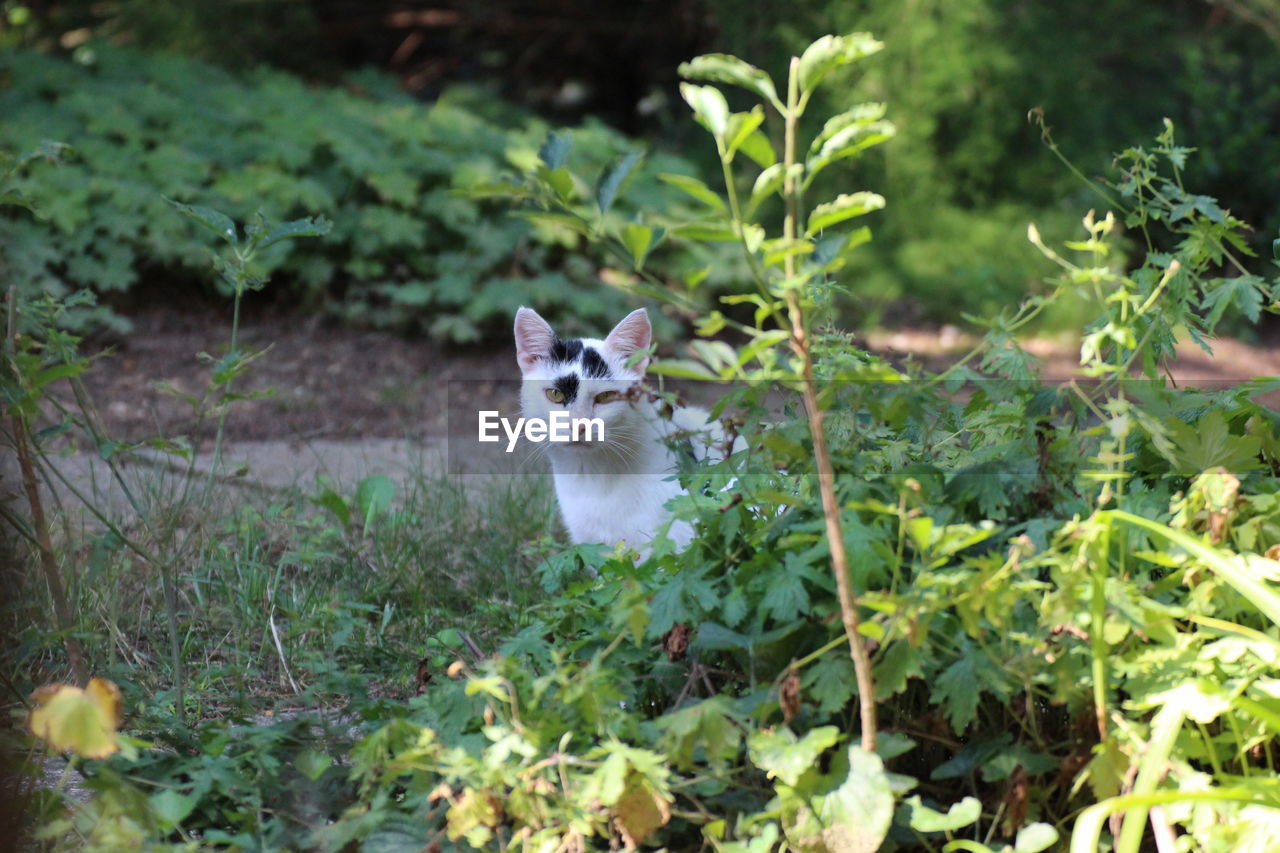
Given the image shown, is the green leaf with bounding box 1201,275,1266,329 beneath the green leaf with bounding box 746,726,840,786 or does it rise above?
above

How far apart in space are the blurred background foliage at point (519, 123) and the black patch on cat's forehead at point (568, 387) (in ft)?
7.27

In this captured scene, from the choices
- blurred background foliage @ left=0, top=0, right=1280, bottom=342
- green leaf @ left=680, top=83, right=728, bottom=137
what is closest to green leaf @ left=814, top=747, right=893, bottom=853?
green leaf @ left=680, top=83, right=728, bottom=137

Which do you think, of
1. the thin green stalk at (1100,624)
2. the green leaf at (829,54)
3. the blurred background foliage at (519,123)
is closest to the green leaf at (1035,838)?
the thin green stalk at (1100,624)

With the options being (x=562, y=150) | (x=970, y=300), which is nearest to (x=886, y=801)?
(x=562, y=150)

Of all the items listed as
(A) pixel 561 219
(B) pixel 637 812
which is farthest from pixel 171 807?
(A) pixel 561 219

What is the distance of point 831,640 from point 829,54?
2.50ft

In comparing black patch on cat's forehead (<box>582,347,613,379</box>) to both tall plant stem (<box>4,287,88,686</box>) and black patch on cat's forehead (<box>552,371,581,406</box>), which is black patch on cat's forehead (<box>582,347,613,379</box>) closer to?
black patch on cat's forehead (<box>552,371,581,406</box>)

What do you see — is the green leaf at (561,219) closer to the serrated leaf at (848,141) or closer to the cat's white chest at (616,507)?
the serrated leaf at (848,141)

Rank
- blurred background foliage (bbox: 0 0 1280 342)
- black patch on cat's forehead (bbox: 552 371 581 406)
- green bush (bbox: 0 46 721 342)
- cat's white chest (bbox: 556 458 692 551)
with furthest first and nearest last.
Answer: blurred background foliage (bbox: 0 0 1280 342) → green bush (bbox: 0 46 721 342) → black patch on cat's forehead (bbox: 552 371 581 406) → cat's white chest (bbox: 556 458 692 551)

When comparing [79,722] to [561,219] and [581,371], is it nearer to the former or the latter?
[561,219]

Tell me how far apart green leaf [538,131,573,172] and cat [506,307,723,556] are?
1.34 m

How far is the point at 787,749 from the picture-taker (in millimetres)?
1452

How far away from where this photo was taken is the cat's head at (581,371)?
9.26 ft

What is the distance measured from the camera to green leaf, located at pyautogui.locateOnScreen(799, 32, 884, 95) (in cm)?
125
